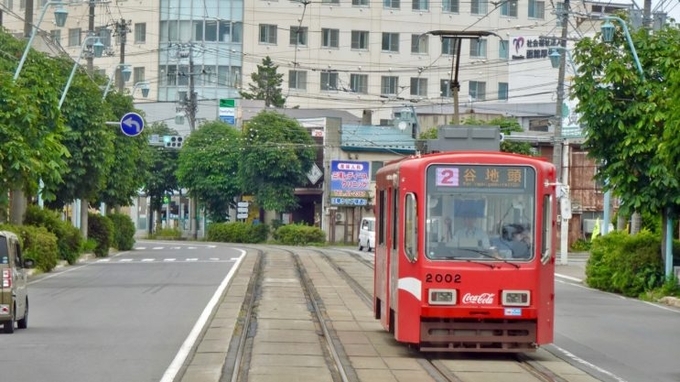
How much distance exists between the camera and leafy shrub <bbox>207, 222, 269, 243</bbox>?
86188 millimetres

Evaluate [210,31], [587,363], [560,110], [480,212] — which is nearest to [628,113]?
[560,110]

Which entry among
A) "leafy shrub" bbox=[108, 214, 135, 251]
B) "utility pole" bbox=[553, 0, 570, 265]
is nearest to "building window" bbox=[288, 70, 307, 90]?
"leafy shrub" bbox=[108, 214, 135, 251]

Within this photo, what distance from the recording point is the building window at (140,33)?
96.5 metres

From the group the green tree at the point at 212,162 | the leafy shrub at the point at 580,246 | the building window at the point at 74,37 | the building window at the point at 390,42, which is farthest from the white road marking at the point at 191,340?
the building window at the point at 74,37

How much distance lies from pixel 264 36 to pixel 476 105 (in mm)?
16230

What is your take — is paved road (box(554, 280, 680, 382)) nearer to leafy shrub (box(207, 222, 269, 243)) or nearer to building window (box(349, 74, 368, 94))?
leafy shrub (box(207, 222, 269, 243))

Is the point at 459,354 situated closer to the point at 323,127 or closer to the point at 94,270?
the point at 94,270

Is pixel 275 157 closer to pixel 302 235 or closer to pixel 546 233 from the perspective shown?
pixel 302 235

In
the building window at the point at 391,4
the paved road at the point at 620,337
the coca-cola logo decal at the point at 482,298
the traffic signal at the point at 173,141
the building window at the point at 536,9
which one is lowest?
the paved road at the point at 620,337

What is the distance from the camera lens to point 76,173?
50156mm

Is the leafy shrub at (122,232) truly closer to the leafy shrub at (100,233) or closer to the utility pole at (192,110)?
the leafy shrub at (100,233)

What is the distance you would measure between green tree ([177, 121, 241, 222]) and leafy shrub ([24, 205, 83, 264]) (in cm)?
3729

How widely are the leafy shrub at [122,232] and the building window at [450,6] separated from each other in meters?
38.6

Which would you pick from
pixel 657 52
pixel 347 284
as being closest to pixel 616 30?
pixel 657 52
